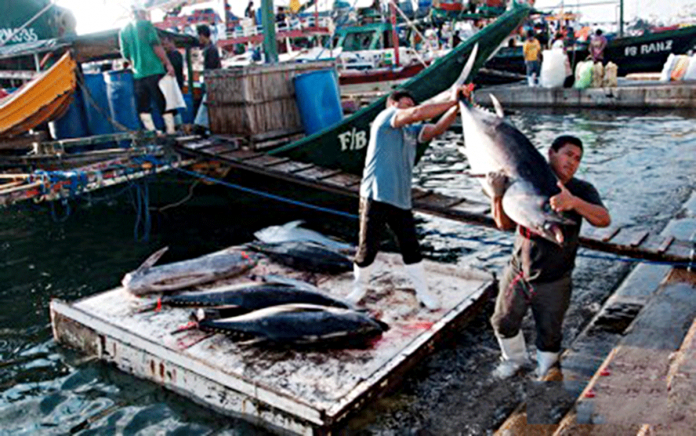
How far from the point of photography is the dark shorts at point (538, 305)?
4.27 m

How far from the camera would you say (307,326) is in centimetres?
495

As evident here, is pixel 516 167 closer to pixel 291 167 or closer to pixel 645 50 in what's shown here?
pixel 291 167

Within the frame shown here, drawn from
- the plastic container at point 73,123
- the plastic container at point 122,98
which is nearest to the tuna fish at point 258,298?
the plastic container at point 122,98

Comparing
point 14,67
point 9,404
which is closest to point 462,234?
point 9,404

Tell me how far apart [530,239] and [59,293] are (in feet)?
20.9

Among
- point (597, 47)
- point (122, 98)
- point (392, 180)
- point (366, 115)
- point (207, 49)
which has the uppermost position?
point (207, 49)

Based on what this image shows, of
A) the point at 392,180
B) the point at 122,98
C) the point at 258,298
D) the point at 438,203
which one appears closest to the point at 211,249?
the point at 122,98

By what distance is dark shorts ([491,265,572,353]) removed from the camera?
168 inches

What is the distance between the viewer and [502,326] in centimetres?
463

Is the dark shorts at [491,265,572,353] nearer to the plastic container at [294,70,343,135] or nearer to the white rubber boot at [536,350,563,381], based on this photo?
the white rubber boot at [536,350,563,381]

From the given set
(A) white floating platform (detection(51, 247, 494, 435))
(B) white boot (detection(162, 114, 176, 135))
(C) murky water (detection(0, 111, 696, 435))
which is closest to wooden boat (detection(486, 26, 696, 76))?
(C) murky water (detection(0, 111, 696, 435))

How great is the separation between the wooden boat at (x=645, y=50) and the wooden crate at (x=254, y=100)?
66.8 feet

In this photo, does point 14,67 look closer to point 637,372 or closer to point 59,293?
point 59,293

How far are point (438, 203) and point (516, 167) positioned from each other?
146 inches
